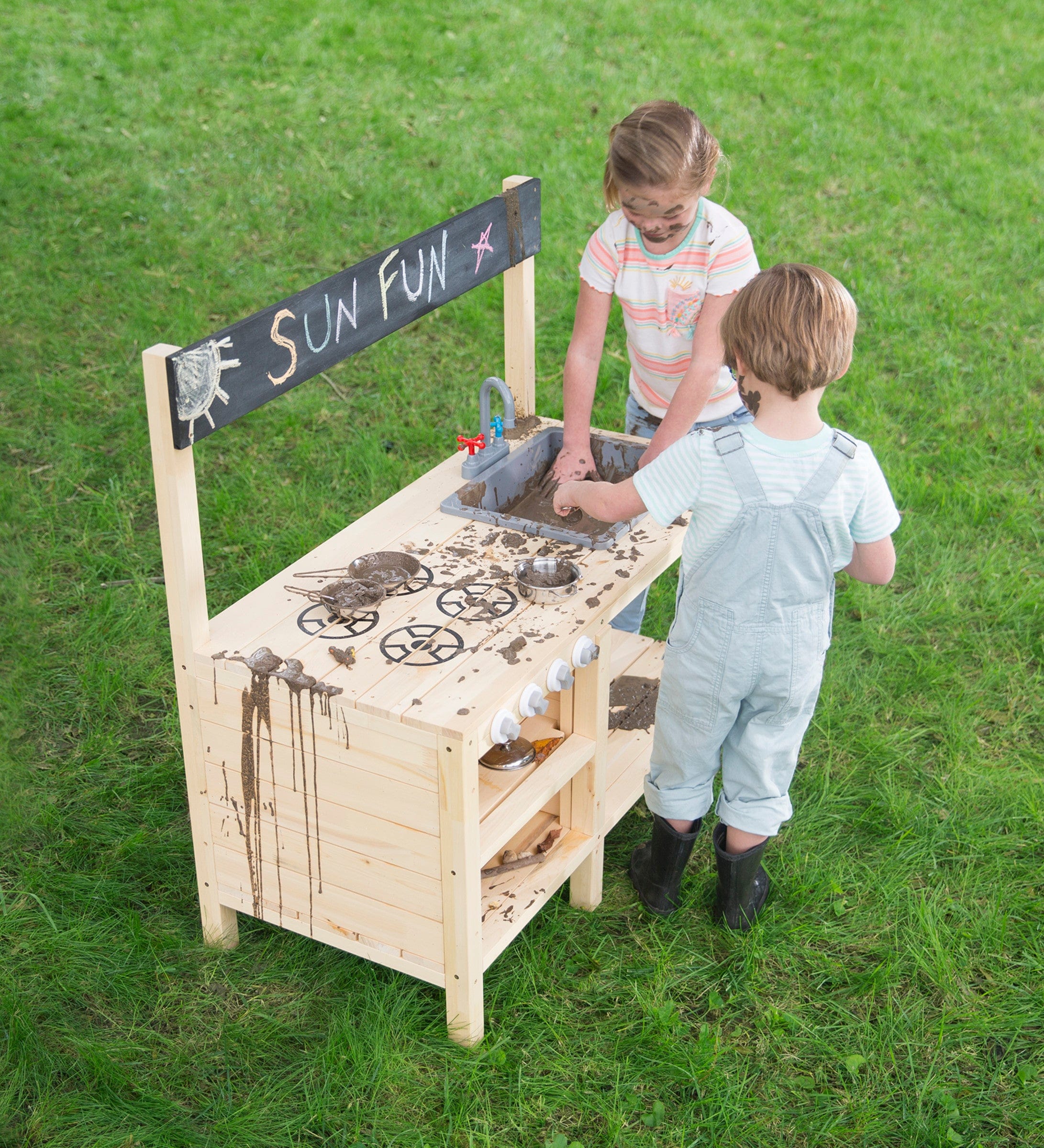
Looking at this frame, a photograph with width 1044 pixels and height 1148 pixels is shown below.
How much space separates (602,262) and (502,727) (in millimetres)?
1293

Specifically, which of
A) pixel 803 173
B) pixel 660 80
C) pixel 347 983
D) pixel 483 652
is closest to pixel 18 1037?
pixel 347 983

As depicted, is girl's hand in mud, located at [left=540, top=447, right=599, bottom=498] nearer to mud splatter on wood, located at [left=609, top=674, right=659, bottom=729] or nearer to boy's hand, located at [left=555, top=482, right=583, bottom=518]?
boy's hand, located at [left=555, top=482, right=583, bottom=518]

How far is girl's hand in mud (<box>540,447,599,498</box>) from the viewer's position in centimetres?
312

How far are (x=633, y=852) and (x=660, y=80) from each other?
547cm

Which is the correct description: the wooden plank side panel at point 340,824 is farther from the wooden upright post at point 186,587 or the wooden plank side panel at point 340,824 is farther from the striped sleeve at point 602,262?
the striped sleeve at point 602,262

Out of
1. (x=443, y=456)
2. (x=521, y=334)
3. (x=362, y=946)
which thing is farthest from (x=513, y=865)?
(x=443, y=456)

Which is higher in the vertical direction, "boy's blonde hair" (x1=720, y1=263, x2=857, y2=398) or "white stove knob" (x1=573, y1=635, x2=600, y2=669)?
"boy's blonde hair" (x1=720, y1=263, x2=857, y2=398)

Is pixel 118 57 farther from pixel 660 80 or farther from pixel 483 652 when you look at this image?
pixel 483 652

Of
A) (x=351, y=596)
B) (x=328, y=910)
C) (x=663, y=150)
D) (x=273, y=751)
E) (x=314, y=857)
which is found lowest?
(x=328, y=910)

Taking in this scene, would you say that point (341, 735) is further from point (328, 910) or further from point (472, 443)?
point (472, 443)

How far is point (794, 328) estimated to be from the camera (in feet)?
7.18

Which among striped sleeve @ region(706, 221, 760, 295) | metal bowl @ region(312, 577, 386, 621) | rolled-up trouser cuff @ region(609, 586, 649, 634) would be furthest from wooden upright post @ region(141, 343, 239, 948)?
rolled-up trouser cuff @ region(609, 586, 649, 634)

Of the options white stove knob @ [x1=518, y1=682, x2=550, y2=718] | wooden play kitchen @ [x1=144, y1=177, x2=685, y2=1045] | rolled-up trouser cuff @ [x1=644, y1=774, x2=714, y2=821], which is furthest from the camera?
rolled-up trouser cuff @ [x1=644, y1=774, x2=714, y2=821]

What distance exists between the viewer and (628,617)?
3703 millimetres
